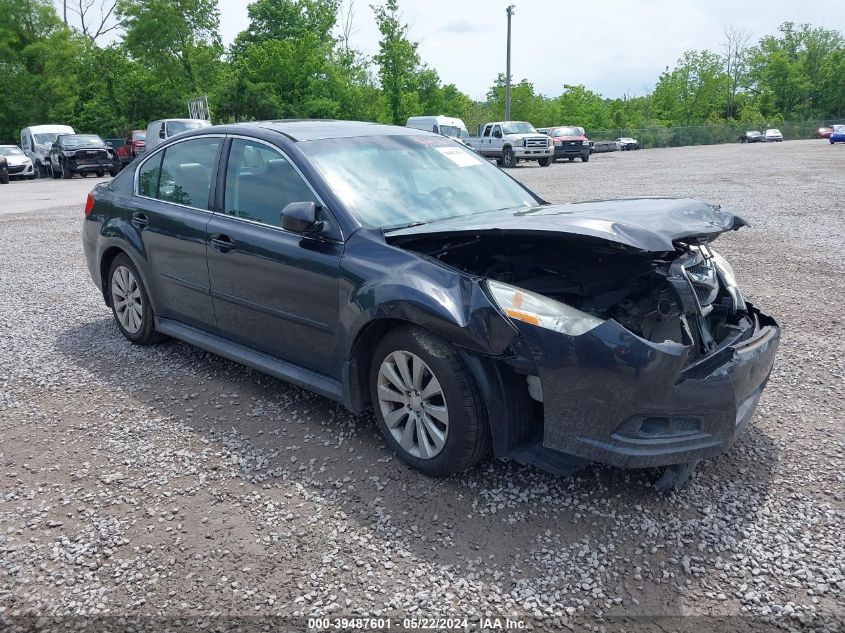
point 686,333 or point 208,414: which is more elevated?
point 686,333

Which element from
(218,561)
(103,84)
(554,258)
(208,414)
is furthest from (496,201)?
(103,84)

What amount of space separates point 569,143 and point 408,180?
33.1 meters

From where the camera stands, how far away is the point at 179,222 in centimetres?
482

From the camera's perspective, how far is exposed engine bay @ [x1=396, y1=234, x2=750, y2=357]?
128 inches

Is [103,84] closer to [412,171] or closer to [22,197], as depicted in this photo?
[22,197]

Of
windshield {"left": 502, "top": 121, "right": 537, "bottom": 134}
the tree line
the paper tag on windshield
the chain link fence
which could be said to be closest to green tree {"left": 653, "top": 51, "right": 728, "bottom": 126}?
the chain link fence

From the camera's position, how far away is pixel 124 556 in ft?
9.82

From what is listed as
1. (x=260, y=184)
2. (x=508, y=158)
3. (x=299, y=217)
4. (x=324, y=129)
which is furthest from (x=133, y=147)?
(x=299, y=217)

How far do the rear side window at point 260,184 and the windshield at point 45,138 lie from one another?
31.6m

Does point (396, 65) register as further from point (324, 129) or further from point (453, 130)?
point (324, 129)

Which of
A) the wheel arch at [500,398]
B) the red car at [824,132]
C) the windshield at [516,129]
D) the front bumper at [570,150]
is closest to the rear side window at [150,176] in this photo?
the wheel arch at [500,398]

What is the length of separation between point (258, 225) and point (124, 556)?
6.67 feet

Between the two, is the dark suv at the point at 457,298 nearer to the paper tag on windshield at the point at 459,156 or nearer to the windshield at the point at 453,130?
the paper tag on windshield at the point at 459,156

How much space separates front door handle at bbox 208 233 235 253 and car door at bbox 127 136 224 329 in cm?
11
